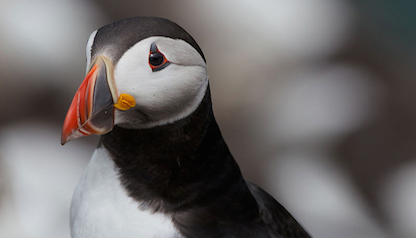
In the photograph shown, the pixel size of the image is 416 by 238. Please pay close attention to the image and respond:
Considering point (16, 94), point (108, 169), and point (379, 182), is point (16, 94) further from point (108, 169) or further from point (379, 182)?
point (379, 182)

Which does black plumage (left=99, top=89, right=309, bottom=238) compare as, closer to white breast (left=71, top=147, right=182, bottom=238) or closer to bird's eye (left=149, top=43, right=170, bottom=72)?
white breast (left=71, top=147, right=182, bottom=238)

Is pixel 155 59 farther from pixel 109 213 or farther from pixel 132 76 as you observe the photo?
pixel 109 213

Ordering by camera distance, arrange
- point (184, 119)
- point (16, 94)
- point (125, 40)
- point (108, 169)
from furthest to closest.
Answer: point (16, 94) → point (108, 169) → point (184, 119) → point (125, 40)

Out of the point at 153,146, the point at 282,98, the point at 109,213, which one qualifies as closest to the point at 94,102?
the point at 153,146

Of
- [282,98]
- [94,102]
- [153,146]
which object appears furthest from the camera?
[282,98]

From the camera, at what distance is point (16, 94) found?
1827 millimetres

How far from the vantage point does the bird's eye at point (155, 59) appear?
720mm

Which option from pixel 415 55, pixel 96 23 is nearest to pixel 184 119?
pixel 96 23

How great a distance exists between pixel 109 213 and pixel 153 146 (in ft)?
0.61

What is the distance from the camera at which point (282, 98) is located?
1.93m

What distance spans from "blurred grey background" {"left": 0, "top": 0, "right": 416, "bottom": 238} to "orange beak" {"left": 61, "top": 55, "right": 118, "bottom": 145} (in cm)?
117

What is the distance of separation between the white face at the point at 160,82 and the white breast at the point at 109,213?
17 cm

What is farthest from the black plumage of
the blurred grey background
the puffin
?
the blurred grey background

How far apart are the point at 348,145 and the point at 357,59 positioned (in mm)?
387
